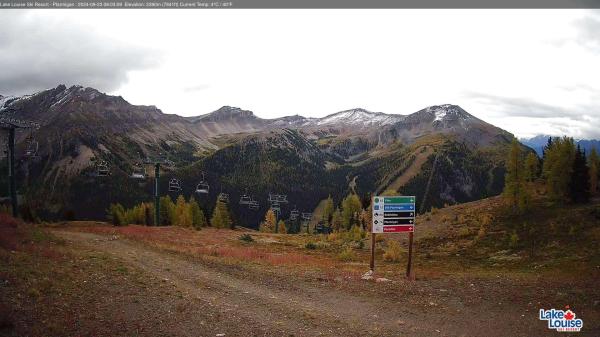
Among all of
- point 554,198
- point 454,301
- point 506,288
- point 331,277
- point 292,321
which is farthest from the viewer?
point 554,198

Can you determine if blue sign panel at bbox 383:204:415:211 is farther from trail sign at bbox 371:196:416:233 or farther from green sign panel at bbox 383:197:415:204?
green sign panel at bbox 383:197:415:204

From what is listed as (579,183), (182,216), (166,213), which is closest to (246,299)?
(579,183)

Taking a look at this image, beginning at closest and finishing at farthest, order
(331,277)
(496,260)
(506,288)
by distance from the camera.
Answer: (506,288) < (331,277) < (496,260)

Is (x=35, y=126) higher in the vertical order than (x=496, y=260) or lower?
higher

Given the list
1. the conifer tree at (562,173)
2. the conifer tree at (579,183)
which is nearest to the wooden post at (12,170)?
the conifer tree at (579,183)

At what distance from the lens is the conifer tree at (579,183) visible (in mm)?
57062

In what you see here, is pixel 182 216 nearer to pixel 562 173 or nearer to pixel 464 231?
pixel 464 231

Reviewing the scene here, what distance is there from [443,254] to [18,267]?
4091 centimetres

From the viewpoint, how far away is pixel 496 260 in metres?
38.8

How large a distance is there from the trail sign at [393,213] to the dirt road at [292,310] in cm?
543

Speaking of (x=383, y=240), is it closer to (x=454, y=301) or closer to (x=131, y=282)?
(x=454, y=301)

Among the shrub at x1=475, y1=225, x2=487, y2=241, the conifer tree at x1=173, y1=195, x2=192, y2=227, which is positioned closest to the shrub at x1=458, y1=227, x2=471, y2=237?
the shrub at x1=475, y1=225, x2=487, y2=241

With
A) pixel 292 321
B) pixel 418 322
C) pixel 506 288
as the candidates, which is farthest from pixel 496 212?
pixel 292 321

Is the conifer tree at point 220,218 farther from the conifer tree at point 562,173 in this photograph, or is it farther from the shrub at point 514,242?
the conifer tree at point 562,173
